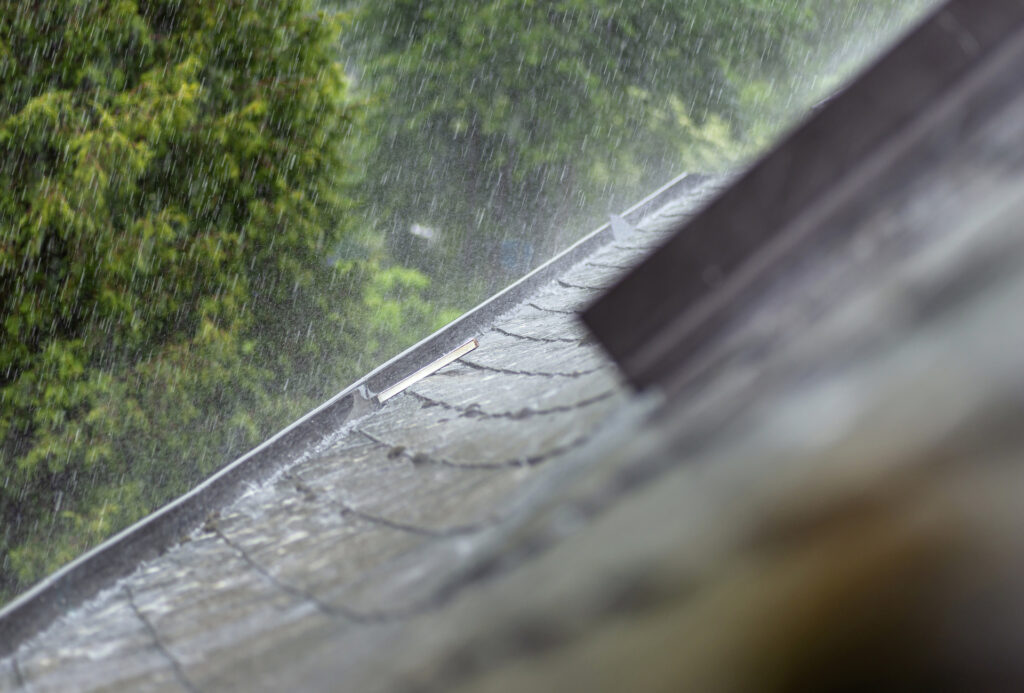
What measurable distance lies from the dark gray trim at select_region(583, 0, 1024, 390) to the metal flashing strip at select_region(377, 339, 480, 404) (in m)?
2.25

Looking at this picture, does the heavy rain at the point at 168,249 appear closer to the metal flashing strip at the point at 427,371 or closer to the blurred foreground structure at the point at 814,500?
the metal flashing strip at the point at 427,371

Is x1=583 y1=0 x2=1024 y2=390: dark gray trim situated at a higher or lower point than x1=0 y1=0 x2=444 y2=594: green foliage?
lower

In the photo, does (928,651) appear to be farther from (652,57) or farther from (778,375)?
(652,57)

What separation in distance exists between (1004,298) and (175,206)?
24.3 feet

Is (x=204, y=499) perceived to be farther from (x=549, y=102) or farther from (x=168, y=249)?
(x=549, y=102)

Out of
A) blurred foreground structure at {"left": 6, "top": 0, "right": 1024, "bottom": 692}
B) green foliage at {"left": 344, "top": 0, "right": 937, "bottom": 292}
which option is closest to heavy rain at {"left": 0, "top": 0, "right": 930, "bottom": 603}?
green foliage at {"left": 344, "top": 0, "right": 937, "bottom": 292}

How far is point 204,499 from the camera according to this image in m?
2.16

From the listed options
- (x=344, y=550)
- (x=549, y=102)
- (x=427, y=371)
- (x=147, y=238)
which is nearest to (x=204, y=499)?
(x=344, y=550)

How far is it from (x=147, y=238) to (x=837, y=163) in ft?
22.5

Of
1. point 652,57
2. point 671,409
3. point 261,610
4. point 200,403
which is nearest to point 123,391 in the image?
point 200,403

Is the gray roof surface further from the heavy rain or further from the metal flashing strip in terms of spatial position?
the heavy rain

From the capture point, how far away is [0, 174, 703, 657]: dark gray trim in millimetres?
1694

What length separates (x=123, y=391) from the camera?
688cm

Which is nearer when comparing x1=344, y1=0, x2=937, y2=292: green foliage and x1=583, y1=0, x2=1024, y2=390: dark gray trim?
x1=583, y1=0, x2=1024, y2=390: dark gray trim
